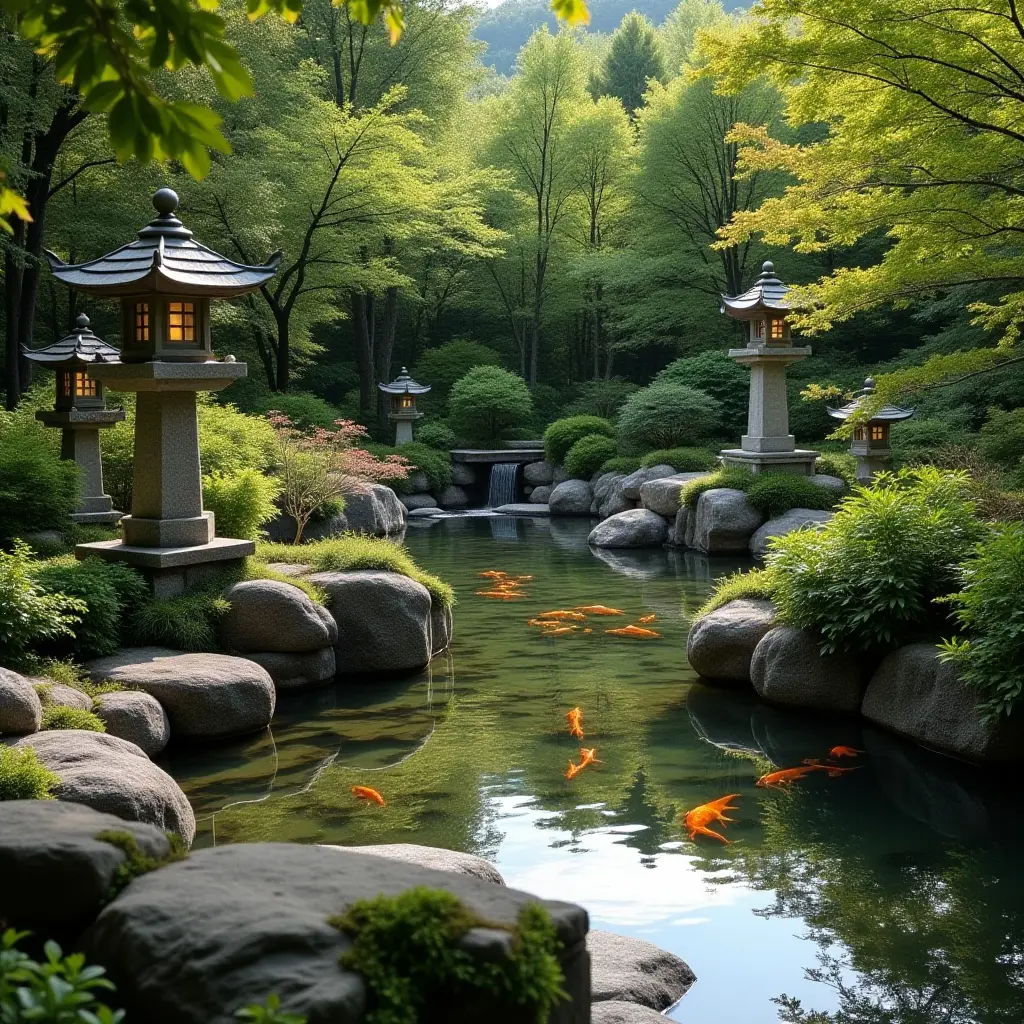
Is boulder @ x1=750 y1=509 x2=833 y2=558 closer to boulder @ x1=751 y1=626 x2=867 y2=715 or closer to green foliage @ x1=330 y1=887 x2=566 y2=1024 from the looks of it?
boulder @ x1=751 y1=626 x2=867 y2=715

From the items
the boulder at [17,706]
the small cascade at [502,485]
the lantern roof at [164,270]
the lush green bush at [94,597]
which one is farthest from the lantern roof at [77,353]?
the small cascade at [502,485]

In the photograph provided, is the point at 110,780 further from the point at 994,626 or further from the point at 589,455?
the point at 589,455

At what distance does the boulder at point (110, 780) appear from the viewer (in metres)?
6.18

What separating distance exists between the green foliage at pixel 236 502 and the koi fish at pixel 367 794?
4765 mm

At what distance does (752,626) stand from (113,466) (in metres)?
9.53

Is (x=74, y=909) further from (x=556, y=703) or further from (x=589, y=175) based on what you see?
(x=589, y=175)

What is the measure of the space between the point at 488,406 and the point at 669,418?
6.46 metres

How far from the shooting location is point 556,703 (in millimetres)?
10156

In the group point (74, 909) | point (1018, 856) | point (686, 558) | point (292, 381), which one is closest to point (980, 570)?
point (1018, 856)

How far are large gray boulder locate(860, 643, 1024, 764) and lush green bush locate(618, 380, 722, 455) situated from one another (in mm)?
15527

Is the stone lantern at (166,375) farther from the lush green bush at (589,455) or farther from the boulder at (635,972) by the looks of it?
the lush green bush at (589,455)

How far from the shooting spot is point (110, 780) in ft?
20.6

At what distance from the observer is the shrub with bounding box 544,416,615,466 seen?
27.4 metres

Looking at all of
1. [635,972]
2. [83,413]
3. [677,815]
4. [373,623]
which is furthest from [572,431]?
[635,972]
